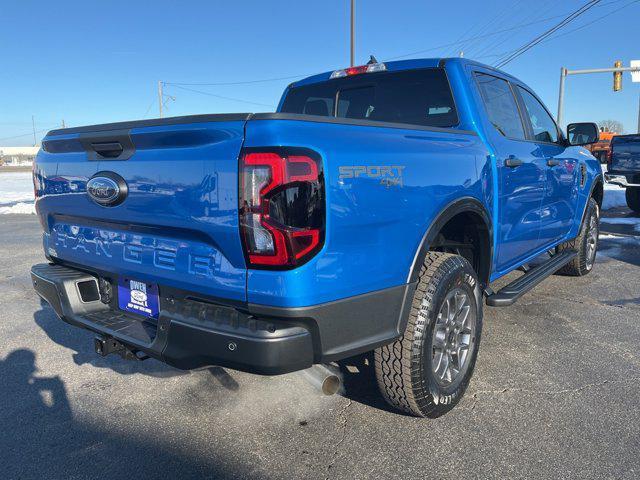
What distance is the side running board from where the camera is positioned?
3.17 m

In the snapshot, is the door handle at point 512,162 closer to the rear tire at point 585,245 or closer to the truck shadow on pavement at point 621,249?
the rear tire at point 585,245

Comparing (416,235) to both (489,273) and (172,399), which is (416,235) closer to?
(489,273)

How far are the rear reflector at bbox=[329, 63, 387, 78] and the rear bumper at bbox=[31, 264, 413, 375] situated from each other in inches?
77.1

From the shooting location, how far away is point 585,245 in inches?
213

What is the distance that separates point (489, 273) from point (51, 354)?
3099mm

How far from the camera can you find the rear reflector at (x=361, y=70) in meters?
3.54

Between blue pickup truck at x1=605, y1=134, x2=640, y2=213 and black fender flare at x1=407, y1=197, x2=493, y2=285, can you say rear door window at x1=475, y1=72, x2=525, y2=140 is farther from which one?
blue pickup truck at x1=605, y1=134, x2=640, y2=213

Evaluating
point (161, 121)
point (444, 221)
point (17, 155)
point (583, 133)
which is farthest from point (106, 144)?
point (17, 155)

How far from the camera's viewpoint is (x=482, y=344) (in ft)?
11.9

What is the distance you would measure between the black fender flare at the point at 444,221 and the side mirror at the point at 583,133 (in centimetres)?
228

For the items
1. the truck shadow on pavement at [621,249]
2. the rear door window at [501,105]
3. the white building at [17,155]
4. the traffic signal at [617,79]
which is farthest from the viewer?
the white building at [17,155]

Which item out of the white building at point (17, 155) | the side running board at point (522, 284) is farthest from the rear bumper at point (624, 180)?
the white building at point (17, 155)

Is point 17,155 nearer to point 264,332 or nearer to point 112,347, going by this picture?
point 112,347

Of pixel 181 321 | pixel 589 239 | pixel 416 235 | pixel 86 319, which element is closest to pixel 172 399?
pixel 86 319
